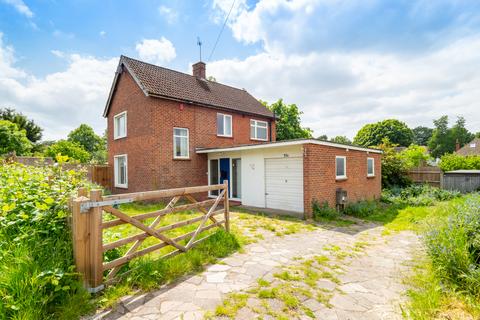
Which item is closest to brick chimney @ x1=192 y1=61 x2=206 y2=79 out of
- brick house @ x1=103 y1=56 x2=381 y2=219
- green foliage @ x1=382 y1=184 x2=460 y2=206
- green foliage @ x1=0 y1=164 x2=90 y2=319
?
brick house @ x1=103 y1=56 x2=381 y2=219

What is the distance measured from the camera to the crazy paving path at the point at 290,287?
276 cm

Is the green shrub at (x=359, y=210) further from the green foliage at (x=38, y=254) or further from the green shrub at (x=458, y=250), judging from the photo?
the green foliage at (x=38, y=254)

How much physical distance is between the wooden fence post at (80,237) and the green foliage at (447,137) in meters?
63.0

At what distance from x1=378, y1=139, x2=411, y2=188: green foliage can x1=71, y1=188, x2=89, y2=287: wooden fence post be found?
1685cm

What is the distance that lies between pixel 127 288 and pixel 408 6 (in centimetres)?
1000

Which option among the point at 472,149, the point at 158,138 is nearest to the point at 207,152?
the point at 158,138

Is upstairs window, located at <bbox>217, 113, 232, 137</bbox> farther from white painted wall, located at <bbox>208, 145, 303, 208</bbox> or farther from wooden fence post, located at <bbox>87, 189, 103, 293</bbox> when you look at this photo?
wooden fence post, located at <bbox>87, 189, 103, 293</bbox>

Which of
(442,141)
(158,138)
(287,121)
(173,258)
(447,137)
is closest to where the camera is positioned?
(173,258)

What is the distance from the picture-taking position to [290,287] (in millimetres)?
3367

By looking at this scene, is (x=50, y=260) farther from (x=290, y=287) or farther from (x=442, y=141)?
(x=442, y=141)

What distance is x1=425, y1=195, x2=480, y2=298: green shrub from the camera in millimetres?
3223

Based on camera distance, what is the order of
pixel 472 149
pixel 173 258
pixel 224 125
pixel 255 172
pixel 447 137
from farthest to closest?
pixel 447 137
pixel 472 149
pixel 224 125
pixel 255 172
pixel 173 258

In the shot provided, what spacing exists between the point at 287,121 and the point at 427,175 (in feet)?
45.7

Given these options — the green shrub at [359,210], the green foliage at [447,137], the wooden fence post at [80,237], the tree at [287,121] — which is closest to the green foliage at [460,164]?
the tree at [287,121]
